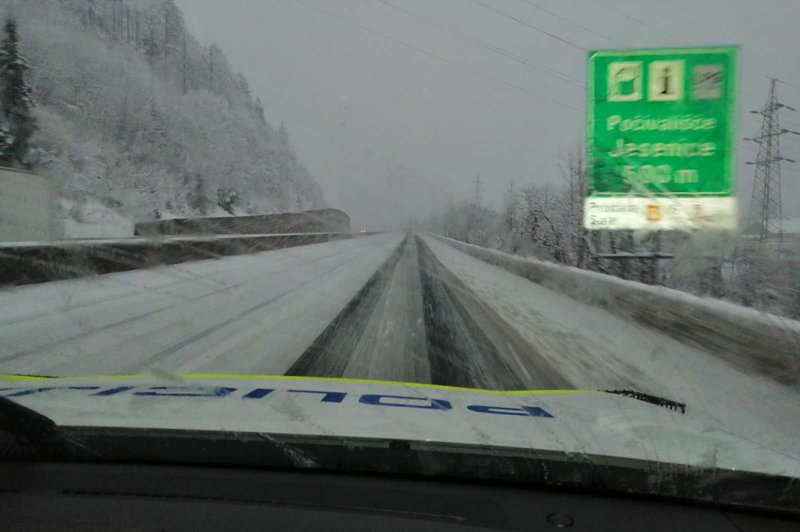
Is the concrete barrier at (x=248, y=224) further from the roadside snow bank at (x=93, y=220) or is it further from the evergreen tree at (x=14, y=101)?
the evergreen tree at (x=14, y=101)

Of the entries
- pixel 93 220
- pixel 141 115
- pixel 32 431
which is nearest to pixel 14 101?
pixel 93 220

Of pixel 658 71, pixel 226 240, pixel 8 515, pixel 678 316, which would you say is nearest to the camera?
pixel 8 515

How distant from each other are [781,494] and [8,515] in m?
3.03

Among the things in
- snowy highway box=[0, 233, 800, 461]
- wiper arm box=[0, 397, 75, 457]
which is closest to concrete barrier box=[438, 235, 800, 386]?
snowy highway box=[0, 233, 800, 461]

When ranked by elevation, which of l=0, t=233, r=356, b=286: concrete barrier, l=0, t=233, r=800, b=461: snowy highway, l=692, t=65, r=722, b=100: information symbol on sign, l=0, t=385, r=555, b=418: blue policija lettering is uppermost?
l=692, t=65, r=722, b=100: information symbol on sign

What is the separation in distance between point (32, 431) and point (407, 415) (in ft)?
5.97

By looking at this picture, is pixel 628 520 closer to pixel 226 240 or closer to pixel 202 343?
pixel 202 343

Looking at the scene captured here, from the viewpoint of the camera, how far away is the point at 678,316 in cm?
623

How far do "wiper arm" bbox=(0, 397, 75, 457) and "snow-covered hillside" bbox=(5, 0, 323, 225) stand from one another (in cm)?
2521

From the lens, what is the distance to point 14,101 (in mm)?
25219

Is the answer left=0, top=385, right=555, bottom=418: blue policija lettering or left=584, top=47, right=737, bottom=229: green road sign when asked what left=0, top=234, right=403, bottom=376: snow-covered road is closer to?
left=0, top=385, right=555, bottom=418: blue policija lettering

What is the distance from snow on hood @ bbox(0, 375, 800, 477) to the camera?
8.30ft

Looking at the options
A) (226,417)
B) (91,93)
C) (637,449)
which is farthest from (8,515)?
(91,93)

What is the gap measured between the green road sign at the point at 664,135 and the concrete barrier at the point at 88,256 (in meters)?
10.4
